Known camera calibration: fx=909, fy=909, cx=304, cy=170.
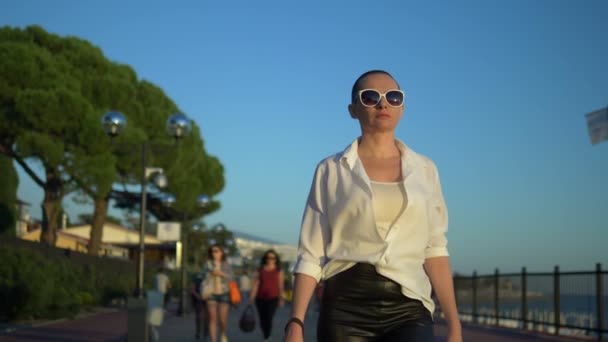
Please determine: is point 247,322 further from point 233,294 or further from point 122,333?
point 122,333

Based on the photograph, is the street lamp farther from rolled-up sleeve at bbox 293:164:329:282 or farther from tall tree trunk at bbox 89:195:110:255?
tall tree trunk at bbox 89:195:110:255

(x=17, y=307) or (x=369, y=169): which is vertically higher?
(x=369, y=169)

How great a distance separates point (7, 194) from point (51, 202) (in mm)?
2985

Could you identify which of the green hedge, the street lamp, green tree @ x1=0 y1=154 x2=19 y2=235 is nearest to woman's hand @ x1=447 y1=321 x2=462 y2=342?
the street lamp

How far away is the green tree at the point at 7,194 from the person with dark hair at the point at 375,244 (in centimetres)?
3809

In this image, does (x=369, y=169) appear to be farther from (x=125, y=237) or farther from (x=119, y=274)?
(x=125, y=237)

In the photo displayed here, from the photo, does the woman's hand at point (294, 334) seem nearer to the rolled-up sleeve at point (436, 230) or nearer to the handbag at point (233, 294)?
the rolled-up sleeve at point (436, 230)

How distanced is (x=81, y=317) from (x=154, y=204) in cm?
2492

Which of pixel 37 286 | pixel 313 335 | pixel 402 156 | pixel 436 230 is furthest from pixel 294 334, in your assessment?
pixel 37 286

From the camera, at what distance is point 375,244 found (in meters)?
3.38

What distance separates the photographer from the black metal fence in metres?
16.1

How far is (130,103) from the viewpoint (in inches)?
1671

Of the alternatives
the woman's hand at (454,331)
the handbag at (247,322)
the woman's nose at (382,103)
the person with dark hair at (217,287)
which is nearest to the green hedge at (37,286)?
the person with dark hair at (217,287)

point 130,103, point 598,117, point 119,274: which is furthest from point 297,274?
point 130,103
